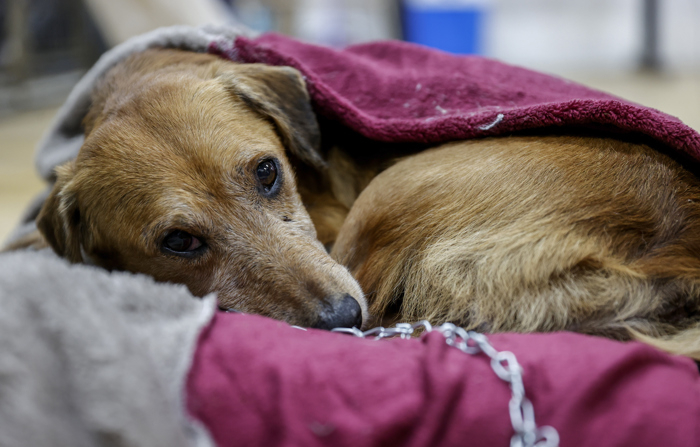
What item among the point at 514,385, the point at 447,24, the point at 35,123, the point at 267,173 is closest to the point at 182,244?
the point at 267,173

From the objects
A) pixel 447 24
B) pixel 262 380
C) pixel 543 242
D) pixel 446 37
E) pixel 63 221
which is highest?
pixel 543 242

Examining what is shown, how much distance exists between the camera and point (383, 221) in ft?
4.29

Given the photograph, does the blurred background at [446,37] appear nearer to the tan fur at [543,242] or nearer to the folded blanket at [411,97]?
the folded blanket at [411,97]

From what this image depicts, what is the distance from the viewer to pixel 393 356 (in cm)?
92

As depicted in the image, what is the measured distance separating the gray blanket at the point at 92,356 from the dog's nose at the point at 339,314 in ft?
0.85

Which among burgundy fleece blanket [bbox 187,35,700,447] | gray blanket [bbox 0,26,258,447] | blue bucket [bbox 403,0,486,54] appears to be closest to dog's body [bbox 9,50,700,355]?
burgundy fleece blanket [bbox 187,35,700,447]

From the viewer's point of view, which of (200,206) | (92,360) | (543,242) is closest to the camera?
(92,360)

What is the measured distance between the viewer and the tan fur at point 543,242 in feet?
3.53

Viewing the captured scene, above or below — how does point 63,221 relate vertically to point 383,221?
below

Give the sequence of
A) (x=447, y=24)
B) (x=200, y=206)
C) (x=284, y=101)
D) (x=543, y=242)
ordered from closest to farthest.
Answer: (x=543, y=242), (x=200, y=206), (x=284, y=101), (x=447, y=24)

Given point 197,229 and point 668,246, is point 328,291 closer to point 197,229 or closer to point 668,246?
point 197,229

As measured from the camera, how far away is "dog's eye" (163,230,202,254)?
1309 millimetres

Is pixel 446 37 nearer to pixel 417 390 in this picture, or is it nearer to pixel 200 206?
pixel 200 206

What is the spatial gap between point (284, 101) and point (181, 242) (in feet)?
1.61
